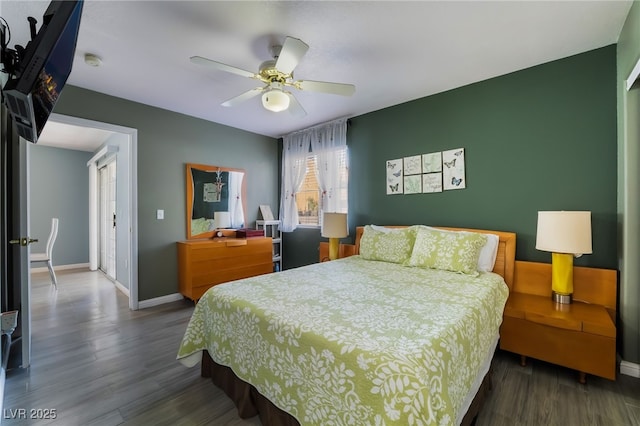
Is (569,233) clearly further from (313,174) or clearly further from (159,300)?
(159,300)

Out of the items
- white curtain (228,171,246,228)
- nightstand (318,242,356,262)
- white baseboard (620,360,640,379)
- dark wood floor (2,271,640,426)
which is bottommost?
dark wood floor (2,271,640,426)

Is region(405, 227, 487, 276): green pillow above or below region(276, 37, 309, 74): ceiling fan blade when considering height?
below

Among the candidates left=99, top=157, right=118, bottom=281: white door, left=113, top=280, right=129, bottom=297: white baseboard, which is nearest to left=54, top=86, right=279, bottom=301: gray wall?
left=113, top=280, right=129, bottom=297: white baseboard

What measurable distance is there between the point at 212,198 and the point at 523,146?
381cm

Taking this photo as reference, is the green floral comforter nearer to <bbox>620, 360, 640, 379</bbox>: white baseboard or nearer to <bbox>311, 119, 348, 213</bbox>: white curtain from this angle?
<bbox>620, 360, 640, 379</bbox>: white baseboard

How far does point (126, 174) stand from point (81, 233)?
10.4 ft

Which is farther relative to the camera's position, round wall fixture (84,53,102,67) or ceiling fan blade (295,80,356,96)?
round wall fixture (84,53,102,67)

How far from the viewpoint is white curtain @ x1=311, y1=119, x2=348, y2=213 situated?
12.8 feet

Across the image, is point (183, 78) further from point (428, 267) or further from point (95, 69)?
point (428, 267)

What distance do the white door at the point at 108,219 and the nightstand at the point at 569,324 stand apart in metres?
5.49

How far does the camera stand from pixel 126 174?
3926 millimetres

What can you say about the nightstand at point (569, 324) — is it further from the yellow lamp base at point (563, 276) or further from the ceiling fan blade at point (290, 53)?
the ceiling fan blade at point (290, 53)

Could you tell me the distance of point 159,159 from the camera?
11.5 ft

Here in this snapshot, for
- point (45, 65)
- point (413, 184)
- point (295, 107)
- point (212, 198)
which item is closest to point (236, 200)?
point (212, 198)
